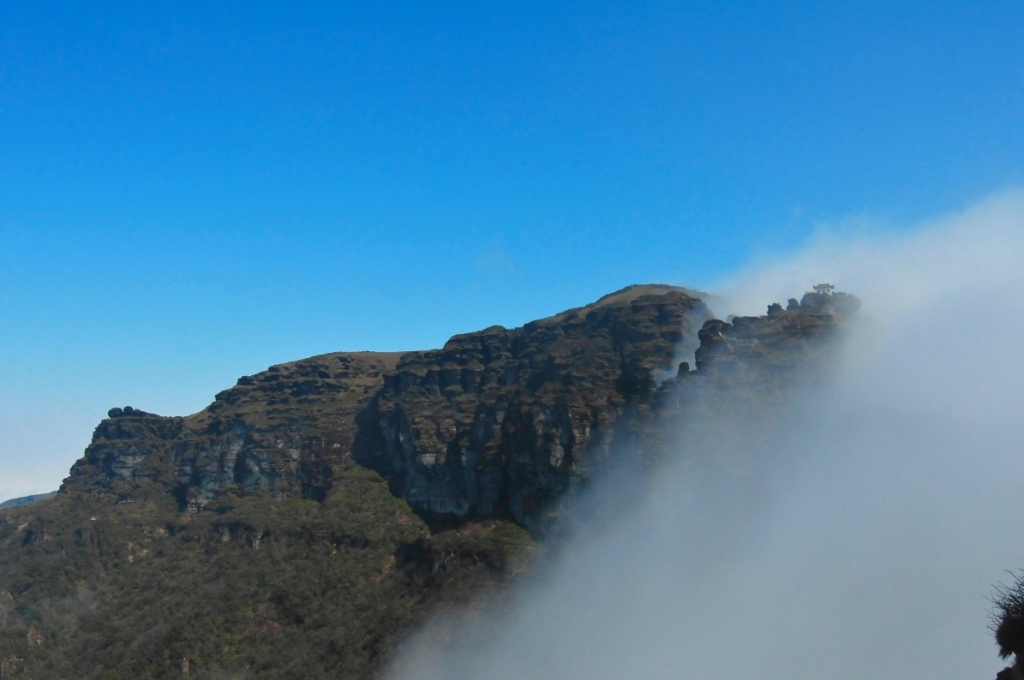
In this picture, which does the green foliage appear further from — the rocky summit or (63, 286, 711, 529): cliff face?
(63, 286, 711, 529): cliff face

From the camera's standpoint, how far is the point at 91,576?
594ft

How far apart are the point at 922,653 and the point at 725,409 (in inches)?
2176

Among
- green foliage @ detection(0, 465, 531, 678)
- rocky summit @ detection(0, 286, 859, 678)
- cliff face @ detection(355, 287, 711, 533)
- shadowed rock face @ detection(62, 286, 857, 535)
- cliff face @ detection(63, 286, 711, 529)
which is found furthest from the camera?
cliff face @ detection(63, 286, 711, 529)

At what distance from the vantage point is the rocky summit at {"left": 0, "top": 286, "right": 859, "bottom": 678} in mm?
146250

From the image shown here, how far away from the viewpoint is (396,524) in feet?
572

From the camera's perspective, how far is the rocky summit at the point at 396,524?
146250mm

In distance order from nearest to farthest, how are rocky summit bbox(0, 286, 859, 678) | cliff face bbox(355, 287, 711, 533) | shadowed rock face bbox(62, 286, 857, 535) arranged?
rocky summit bbox(0, 286, 859, 678), shadowed rock face bbox(62, 286, 857, 535), cliff face bbox(355, 287, 711, 533)

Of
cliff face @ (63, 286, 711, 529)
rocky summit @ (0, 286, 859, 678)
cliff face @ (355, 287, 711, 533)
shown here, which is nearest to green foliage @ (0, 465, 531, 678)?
rocky summit @ (0, 286, 859, 678)

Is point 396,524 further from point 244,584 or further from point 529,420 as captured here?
point 529,420

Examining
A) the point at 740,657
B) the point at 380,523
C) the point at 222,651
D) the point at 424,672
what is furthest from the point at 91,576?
the point at 740,657

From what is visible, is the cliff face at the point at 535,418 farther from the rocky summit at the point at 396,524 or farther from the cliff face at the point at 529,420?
the rocky summit at the point at 396,524

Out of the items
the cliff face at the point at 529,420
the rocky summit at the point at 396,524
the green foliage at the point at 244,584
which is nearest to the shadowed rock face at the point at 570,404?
the cliff face at the point at 529,420

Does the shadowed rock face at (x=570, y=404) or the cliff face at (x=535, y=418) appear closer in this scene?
the shadowed rock face at (x=570, y=404)

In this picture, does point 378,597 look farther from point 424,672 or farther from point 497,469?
point 497,469
